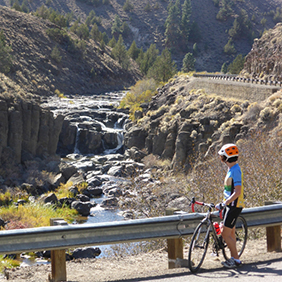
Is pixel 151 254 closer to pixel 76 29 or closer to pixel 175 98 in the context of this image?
pixel 175 98

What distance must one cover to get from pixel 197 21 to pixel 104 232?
584 ft

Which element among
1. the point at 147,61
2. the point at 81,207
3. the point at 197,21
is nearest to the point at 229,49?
the point at 197,21

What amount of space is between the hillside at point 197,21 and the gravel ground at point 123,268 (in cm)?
13796

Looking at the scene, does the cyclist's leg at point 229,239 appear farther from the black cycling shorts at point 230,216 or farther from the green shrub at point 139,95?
the green shrub at point 139,95

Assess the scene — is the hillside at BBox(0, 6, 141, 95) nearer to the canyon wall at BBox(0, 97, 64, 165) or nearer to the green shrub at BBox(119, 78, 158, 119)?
the green shrub at BBox(119, 78, 158, 119)

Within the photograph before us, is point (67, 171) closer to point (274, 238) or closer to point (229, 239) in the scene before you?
point (274, 238)

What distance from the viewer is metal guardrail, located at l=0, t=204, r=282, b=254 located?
570 cm

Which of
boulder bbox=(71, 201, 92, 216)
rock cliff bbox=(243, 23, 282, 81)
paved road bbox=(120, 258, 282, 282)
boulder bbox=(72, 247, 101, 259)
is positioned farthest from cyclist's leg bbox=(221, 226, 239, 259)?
rock cliff bbox=(243, 23, 282, 81)

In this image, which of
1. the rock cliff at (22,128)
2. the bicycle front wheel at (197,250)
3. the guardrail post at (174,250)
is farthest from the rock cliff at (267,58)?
the bicycle front wheel at (197,250)

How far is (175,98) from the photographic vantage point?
46.8m

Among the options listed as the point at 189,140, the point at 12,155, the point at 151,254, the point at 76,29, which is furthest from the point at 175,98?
the point at 76,29

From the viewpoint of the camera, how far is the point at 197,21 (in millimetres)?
173375

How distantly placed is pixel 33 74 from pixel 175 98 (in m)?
41.4

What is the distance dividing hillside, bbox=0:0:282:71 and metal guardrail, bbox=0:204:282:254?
138917 millimetres
